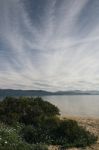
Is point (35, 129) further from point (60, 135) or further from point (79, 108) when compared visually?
point (79, 108)

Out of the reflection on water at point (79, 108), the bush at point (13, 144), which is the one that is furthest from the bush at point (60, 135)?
the reflection on water at point (79, 108)

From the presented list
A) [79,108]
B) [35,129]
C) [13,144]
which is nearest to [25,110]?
[35,129]

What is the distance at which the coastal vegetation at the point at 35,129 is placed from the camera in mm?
15459

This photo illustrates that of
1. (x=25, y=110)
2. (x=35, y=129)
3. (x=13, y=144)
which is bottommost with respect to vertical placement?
(x=13, y=144)

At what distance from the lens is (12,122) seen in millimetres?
21281

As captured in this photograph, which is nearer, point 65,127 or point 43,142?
point 43,142

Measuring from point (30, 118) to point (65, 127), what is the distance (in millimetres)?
5094

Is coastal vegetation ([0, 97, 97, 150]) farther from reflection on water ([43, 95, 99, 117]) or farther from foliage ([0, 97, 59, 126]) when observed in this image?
reflection on water ([43, 95, 99, 117])

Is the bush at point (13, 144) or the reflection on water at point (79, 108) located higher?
the reflection on water at point (79, 108)

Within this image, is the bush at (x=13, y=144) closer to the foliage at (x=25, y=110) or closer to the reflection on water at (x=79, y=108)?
the foliage at (x=25, y=110)

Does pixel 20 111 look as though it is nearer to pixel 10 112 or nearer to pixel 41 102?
pixel 10 112

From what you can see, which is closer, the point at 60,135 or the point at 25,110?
the point at 60,135

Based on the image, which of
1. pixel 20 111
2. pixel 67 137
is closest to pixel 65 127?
pixel 67 137

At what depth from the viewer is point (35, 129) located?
18.7 m
